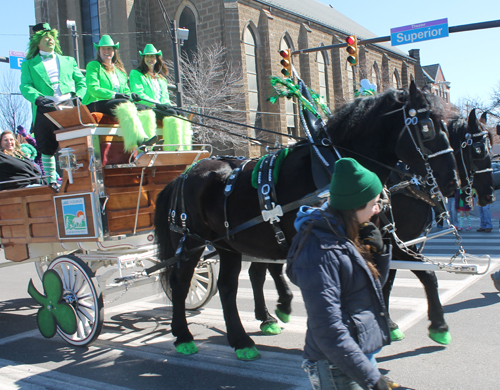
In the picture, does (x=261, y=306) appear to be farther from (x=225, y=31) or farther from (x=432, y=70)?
(x=432, y=70)

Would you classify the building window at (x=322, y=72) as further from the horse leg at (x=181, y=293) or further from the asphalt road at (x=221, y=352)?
the horse leg at (x=181, y=293)

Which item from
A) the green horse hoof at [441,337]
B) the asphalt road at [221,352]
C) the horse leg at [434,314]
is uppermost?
the horse leg at [434,314]

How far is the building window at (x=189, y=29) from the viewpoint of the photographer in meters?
27.8

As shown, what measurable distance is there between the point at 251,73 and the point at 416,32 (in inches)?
622

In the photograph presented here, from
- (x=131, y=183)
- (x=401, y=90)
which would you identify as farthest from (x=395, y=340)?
(x=131, y=183)

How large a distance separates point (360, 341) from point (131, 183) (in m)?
3.73

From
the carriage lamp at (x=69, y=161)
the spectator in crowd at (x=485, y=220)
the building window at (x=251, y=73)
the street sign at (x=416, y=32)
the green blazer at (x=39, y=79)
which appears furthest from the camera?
the building window at (x=251, y=73)

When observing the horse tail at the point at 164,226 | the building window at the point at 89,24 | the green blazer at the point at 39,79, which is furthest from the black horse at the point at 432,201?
the building window at the point at 89,24

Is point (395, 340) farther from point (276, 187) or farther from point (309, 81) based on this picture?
point (309, 81)

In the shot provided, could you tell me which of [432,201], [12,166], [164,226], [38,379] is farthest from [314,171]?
[12,166]

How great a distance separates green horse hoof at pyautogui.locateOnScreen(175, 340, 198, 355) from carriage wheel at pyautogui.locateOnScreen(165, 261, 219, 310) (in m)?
1.35

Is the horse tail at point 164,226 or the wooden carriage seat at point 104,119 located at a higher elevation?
the wooden carriage seat at point 104,119

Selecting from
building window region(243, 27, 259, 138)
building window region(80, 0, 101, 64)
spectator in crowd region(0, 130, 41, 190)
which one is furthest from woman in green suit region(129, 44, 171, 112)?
building window region(80, 0, 101, 64)

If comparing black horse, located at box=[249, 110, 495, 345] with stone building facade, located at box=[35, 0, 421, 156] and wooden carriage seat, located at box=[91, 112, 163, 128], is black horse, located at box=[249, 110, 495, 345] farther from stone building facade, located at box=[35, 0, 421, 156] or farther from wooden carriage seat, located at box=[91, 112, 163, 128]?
stone building facade, located at box=[35, 0, 421, 156]
